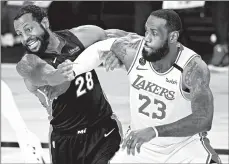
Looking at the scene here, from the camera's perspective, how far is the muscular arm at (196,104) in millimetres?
2541

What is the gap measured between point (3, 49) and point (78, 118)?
471 mm

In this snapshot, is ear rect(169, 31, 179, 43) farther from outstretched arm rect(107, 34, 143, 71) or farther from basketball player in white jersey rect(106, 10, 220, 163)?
outstretched arm rect(107, 34, 143, 71)

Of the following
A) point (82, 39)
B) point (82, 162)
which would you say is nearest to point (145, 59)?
point (82, 39)

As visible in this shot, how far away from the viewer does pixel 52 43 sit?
2.70 m

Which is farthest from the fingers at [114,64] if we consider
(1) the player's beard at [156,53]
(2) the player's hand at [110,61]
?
(1) the player's beard at [156,53]

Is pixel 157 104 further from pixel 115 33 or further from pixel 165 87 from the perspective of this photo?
pixel 115 33

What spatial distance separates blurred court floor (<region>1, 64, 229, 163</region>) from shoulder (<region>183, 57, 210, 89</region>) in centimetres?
16

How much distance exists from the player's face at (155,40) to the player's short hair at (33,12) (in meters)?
0.40

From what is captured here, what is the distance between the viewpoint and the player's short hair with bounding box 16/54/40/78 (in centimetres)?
267

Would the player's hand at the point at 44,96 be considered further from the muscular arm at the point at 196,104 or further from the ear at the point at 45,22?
the muscular arm at the point at 196,104

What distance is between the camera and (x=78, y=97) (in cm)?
275

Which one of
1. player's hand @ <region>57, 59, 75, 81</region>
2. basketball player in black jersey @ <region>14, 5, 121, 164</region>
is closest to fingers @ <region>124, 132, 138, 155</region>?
basketball player in black jersey @ <region>14, 5, 121, 164</region>

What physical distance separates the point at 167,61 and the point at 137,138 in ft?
0.96

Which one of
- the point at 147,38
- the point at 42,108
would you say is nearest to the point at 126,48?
the point at 147,38
